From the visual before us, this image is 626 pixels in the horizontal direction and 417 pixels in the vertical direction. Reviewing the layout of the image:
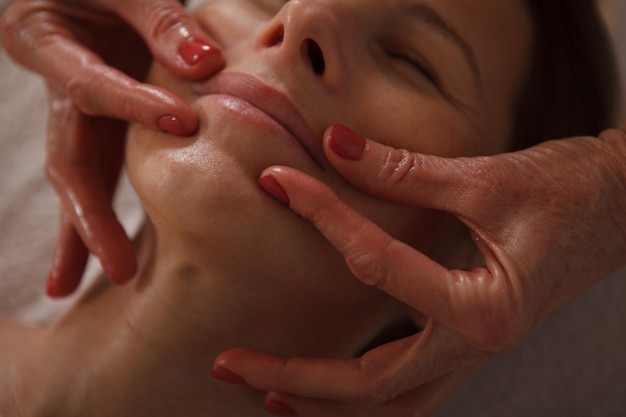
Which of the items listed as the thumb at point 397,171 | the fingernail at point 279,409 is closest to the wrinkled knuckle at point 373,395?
the fingernail at point 279,409

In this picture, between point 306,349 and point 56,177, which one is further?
point 56,177

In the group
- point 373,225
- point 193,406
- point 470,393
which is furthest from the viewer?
point 470,393

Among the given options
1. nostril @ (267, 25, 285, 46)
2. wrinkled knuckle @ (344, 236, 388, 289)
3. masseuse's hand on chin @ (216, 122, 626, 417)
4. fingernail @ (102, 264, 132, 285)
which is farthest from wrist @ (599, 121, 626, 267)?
fingernail @ (102, 264, 132, 285)

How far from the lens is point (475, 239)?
83 cm

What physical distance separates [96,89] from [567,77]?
0.71 m

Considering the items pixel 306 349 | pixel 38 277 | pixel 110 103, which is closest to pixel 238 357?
pixel 306 349

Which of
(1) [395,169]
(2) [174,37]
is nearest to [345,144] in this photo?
(1) [395,169]

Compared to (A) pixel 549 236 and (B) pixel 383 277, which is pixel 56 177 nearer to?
(B) pixel 383 277

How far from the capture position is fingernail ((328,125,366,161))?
784 mm

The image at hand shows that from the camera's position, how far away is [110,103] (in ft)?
3.07

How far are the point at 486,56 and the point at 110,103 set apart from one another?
509 millimetres

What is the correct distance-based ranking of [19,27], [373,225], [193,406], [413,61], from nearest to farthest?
[373,225] < [413,61] < [193,406] < [19,27]

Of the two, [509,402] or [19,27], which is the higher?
[19,27]

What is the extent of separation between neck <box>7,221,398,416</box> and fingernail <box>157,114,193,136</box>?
16 centimetres
